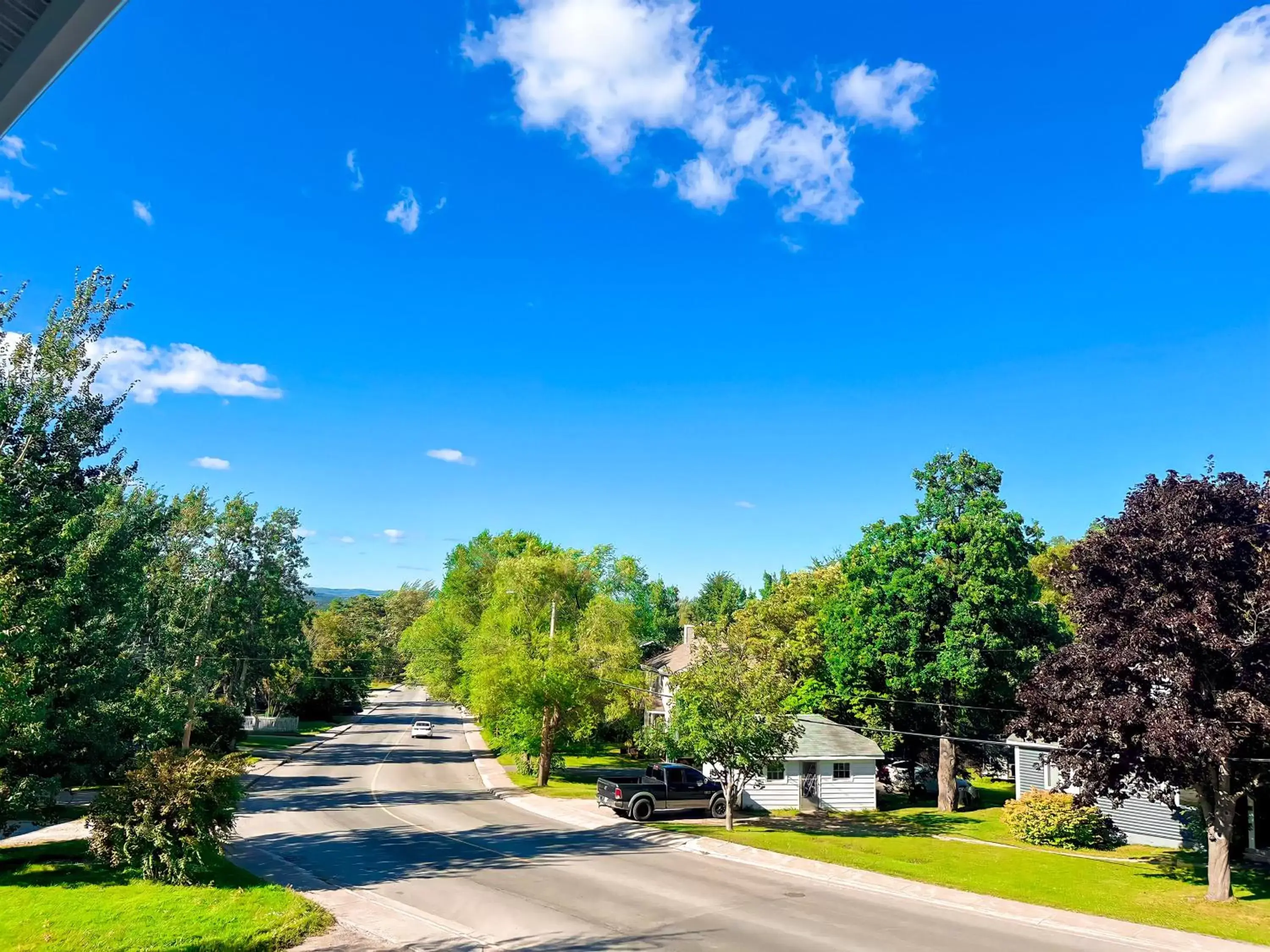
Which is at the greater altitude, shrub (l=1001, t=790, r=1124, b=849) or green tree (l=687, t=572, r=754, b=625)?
green tree (l=687, t=572, r=754, b=625)

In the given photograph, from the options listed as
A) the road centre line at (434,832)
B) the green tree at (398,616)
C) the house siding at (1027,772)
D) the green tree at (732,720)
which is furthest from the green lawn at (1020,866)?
the green tree at (398,616)

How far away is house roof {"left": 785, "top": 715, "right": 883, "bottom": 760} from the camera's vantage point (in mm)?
32562

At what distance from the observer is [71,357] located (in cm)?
1969

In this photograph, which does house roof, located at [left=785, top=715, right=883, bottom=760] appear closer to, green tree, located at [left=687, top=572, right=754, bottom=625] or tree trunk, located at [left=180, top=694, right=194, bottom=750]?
tree trunk, located at [left=180, top=694, right=194, bottom=750]

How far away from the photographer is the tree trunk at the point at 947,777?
3312 cm

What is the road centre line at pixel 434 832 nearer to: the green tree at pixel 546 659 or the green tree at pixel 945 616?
the green tree at pixel 546 659

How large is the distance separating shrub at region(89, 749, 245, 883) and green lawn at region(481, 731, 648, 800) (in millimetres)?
17058

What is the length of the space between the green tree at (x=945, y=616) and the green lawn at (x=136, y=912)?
75.7 feet

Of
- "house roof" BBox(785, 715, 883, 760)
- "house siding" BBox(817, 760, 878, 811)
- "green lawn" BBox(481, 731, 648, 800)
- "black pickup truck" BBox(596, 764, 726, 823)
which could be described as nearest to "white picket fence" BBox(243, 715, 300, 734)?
"green lawn" BBox(481, 731, 648, 800)

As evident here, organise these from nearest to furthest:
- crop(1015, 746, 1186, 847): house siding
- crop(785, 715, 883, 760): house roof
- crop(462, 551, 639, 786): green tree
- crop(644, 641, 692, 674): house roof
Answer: crop(1015, 746, 1186, 847): house siding → crop(785, 715, 883, 760): house roof → crop(462, 551, 639, 786): green tree → crop(644, 641, 692, 674): house roof

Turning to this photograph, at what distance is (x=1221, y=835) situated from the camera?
18.9m

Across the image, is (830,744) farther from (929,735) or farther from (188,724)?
(188,724)

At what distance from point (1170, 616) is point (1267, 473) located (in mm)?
4672

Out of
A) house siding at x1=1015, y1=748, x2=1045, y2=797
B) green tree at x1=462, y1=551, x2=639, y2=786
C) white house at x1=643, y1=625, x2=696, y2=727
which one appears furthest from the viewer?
white house at x1=643, y1=625, x2=696, y2=727
